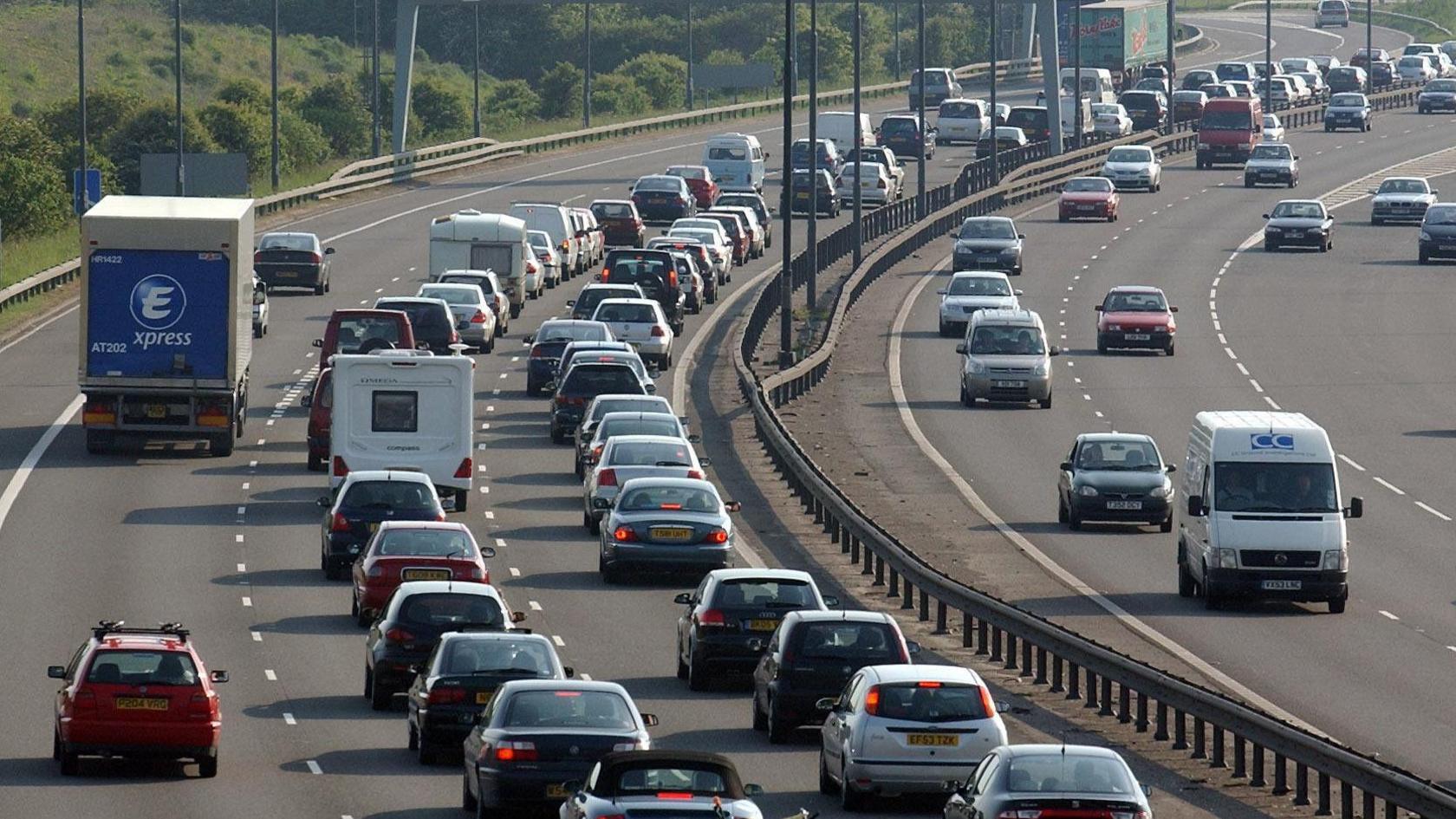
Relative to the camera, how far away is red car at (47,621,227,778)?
23453 millimetres

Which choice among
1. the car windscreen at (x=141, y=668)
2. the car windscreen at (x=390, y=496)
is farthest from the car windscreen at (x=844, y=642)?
the car windscreen at (x=390, y=496)

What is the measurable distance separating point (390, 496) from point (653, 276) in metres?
29.5

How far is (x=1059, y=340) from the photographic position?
6519 centimetres

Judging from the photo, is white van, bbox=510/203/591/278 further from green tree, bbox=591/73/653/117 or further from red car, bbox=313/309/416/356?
green tree, bbox=591/73/653/117

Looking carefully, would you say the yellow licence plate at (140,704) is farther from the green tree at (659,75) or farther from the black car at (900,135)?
the green tree at (659,75)

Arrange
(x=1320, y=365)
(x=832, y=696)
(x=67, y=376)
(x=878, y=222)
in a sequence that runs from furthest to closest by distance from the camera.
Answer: (x=878, y=222), (x=1320, y=365), (x=67, y=376), (x=832, y=696)

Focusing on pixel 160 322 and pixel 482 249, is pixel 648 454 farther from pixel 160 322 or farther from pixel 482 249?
pixel 482 249

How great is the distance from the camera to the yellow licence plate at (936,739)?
21.8m

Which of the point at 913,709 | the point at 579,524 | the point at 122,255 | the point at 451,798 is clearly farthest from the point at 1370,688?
the point at 122,255

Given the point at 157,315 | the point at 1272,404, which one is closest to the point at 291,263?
the point at 157,315

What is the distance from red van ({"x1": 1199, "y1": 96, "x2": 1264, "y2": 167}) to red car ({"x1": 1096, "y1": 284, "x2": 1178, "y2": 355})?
40.5 meters

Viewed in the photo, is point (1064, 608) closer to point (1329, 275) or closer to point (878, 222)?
point (1329, 275)

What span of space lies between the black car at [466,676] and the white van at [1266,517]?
1237 cm

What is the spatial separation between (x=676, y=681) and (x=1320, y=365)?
3445 cm
